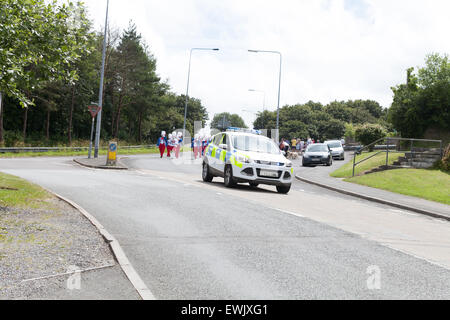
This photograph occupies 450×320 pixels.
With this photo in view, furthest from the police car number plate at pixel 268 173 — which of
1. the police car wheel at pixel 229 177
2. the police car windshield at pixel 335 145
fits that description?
the police car windshield at pixel 335 145

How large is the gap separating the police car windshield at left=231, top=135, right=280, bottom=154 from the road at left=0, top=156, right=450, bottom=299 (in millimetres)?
3019

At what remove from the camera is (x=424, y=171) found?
73.0 ft

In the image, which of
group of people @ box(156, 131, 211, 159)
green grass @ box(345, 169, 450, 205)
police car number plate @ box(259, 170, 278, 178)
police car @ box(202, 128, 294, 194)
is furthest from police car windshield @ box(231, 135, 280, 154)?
group of people @ box(156, 131, 211, 159)

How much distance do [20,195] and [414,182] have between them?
1508 centimetres

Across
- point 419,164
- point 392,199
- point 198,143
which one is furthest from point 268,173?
point 198,143

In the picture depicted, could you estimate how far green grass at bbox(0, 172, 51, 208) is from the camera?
9961 mm

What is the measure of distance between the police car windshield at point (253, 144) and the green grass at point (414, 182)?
5538 mm

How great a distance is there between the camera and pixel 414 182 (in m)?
20.4

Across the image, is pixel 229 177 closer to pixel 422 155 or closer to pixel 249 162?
pixel 249 162

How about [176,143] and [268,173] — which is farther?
[176,143]

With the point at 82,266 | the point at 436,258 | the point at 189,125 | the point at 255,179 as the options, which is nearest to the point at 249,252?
the point at 82,266

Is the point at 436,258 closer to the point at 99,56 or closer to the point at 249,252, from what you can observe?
Result: the point at 249,252

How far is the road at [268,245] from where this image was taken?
5.33 metres
